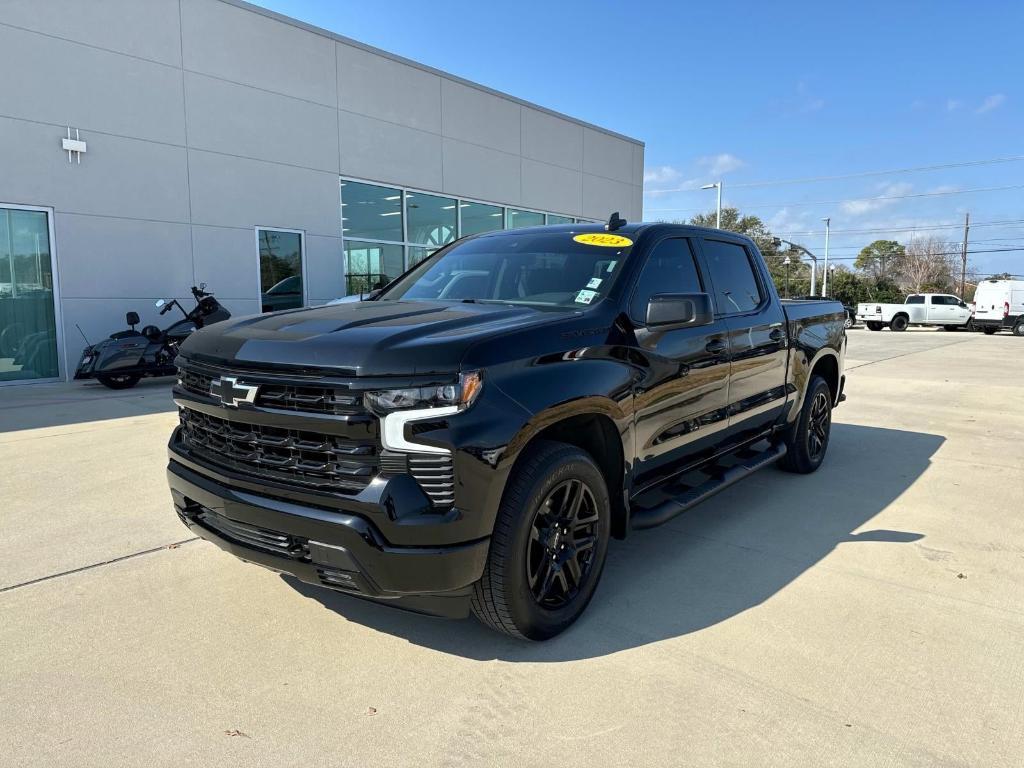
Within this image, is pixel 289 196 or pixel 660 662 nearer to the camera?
pixel 660 662

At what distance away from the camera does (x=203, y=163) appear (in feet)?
43.0

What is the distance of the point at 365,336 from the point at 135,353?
9.60 meters

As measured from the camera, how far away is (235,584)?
11.5 ft

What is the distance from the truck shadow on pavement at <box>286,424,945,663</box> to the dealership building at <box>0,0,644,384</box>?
35.4 feet

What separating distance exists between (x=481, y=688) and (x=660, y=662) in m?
0.74

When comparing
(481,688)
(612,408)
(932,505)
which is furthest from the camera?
(932,505)

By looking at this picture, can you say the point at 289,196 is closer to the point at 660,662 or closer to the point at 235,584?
the point at 235,584

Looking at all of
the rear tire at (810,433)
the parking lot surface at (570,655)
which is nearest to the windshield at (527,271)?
the parking lot surface at (570,655)

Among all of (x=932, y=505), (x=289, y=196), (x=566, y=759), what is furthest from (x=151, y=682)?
(x=289, y=196)

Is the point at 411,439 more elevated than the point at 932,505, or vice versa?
the point at 411,439

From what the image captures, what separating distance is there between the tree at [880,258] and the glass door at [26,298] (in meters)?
80.1

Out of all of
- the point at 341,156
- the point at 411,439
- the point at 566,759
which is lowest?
the point at 566,759

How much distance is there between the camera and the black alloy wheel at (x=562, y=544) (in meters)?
2.89

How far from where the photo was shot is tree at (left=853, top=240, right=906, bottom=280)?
76.8 metres
